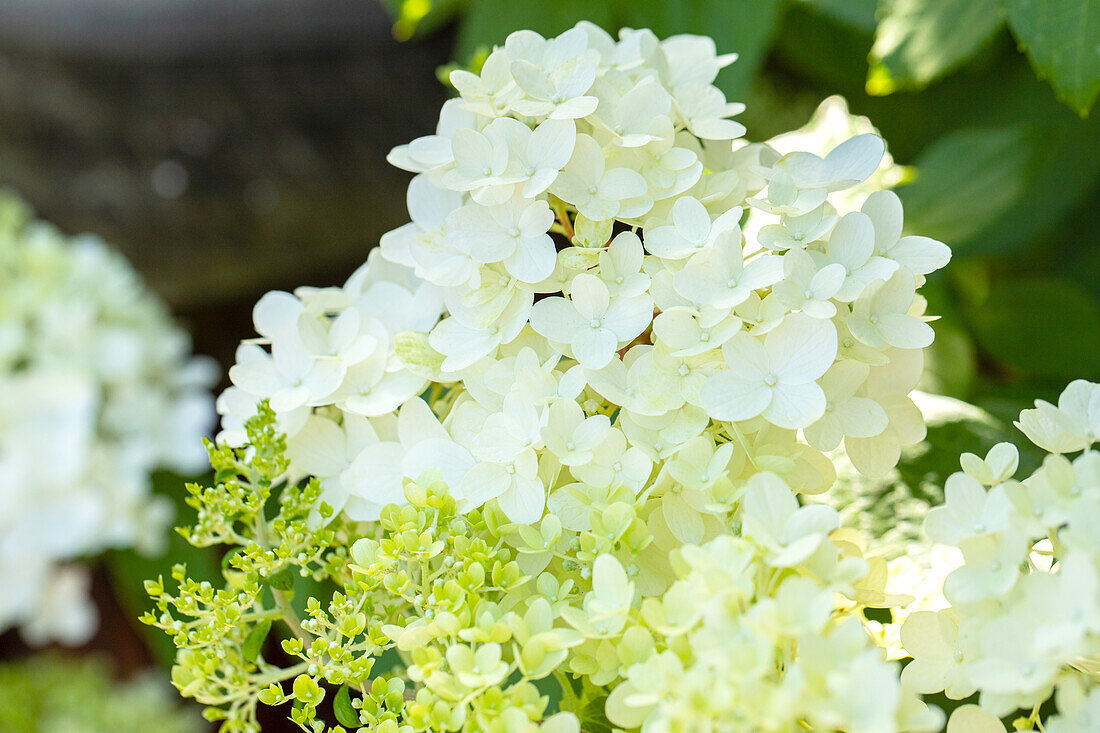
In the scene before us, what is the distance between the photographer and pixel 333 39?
3.36 ft

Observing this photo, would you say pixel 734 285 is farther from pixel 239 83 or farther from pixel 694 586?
pixel 239 83

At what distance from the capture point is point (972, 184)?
0.54m

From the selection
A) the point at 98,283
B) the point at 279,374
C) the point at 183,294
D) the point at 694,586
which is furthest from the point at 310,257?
the point at 694,586

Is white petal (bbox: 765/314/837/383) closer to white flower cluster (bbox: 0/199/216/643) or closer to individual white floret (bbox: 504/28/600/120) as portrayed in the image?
individual white floret (bbox: 504/28/600/120)

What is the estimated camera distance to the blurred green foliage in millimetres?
477

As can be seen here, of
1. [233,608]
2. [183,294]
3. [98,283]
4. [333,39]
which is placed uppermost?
[233,608]

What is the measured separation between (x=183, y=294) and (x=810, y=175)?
3.08 feet

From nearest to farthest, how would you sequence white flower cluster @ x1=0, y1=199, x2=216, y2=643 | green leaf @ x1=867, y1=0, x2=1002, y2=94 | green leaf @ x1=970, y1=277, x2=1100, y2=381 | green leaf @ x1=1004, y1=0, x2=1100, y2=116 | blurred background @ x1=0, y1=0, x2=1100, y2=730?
green leaf @ x1=1004, y1=0, x2=1100, y2=116
green leaf @ x1=867, y1=0, x2=1002, y2=94
green leaf @ x1=970, y1=277, x2=1100, y2=381
white flower cluster @ x1=0, y1=199, x2=216, y2=643
blurred background @ x1=0, y1=0, x2=1100, y2=730

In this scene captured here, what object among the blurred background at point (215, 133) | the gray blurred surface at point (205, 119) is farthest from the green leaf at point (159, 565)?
the gray blurred surface at point (205, 119)

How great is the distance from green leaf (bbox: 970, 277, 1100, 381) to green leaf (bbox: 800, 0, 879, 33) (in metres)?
0.20

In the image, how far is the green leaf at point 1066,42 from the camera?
347 mm

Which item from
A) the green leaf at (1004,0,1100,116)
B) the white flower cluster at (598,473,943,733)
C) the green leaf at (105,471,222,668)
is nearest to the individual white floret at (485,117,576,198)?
the white flower cluster at (598,473,943,733)

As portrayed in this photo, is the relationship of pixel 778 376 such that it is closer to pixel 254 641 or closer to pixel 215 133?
pixel 254 641

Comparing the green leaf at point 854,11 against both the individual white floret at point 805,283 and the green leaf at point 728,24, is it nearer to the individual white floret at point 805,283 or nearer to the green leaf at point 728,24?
the green leaf at point 728,24
